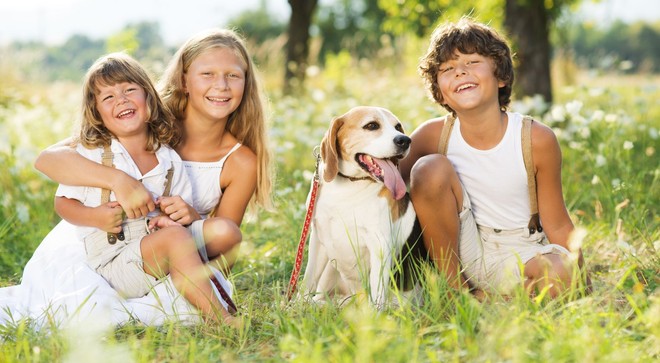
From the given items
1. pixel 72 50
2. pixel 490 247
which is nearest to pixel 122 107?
pixel 490 247

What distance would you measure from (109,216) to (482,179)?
6.56 feet

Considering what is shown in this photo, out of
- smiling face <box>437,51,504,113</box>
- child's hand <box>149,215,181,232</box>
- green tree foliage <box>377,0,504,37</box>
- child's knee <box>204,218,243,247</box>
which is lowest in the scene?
child's knee <box>204,218,243,247</box>

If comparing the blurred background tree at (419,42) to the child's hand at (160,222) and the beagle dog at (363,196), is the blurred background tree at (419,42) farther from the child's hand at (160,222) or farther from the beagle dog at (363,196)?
the child's hand at (160,222)

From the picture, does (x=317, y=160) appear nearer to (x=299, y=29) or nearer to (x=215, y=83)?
(x=215, y=83)

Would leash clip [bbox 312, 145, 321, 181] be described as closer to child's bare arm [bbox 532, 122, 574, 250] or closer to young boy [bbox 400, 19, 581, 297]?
young boy [bbox 400, 19, 581, 297]

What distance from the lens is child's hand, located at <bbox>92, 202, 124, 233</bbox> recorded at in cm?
352

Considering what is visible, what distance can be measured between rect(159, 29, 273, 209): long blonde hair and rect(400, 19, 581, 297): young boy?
84cm

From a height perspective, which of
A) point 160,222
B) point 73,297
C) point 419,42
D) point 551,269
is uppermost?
point 419,42

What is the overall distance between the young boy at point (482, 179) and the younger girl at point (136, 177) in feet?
4.13

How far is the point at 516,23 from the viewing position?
871 cm

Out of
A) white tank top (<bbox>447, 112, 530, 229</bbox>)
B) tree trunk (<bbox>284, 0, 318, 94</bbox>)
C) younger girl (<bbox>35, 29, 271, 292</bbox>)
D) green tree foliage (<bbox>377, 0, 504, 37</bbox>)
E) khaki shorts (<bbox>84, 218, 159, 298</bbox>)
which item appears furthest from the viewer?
tree trunk (<bbox>284, 0, 318, 94</bbox>)

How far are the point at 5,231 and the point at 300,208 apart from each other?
196 cm

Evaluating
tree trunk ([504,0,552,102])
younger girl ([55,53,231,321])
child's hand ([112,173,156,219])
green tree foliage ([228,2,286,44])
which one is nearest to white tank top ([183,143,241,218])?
younger girl ([55,53,231,321])

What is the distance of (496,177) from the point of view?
151 inches
